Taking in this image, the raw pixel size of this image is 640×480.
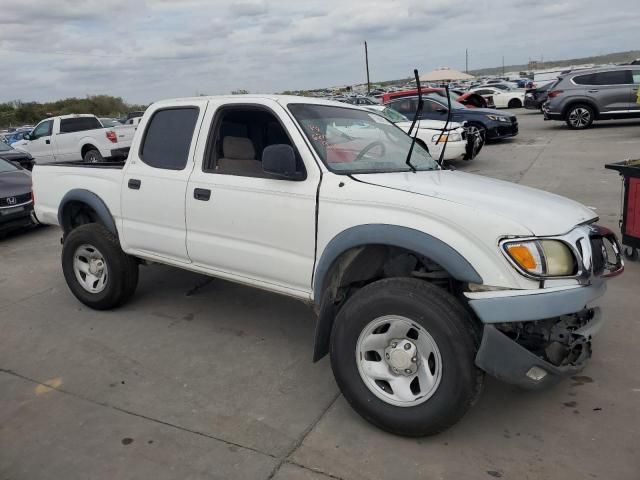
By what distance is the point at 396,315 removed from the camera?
9.29ft

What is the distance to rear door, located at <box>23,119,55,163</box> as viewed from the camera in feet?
51.3

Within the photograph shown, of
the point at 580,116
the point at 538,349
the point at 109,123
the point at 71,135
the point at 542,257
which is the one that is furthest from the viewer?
the point at 109,123

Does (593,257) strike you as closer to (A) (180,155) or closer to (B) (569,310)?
(B) (569,310)

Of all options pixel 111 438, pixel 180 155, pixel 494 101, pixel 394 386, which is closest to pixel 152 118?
pixel 180 155

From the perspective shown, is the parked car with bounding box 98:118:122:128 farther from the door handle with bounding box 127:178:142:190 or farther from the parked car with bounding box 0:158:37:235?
the door handle with bounding box 127:178:142:190

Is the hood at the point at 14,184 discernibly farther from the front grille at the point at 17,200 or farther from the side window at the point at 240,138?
the side window at the point at 240,138

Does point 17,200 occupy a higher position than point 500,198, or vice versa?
point 500,198

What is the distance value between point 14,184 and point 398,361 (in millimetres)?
8002

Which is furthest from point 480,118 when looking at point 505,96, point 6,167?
point 505,96

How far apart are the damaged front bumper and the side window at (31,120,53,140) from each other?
16005 mm

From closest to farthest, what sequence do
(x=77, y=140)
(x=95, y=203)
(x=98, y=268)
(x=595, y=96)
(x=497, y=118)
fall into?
(x=95, y=203)
(x=98, y=268)
(x=77, y=140)
(x=497, y=118)
(x=595, y=96)

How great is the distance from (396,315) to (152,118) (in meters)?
2.80

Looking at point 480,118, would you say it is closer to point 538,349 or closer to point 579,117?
point 579,117

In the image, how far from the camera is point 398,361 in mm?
2906
